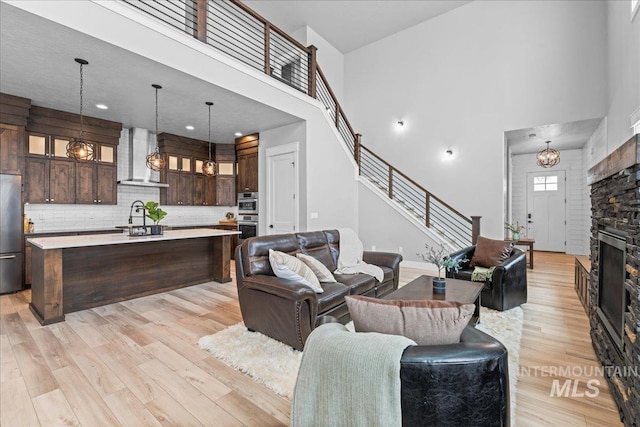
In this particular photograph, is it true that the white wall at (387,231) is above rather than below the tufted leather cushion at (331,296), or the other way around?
above

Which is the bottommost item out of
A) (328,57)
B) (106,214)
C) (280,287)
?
(280,287)

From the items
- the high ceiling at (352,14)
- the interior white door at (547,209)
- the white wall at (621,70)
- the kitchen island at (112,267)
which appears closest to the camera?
the kitchen island at (112,267)

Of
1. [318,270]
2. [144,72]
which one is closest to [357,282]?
[318,270]

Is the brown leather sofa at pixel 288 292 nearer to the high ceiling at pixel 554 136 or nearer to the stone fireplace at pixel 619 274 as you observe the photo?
the stone fireplace at pixel 619 274

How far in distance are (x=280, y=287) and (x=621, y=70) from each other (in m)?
5.52

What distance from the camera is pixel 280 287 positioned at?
2.53 meters

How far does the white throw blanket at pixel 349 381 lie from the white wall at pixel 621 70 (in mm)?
4437

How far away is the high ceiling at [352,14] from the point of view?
664 cm

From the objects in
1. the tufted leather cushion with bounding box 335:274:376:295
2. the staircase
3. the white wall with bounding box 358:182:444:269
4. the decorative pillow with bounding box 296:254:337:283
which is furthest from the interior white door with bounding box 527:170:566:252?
the decorative pillow with bounding box 296:254:337:283

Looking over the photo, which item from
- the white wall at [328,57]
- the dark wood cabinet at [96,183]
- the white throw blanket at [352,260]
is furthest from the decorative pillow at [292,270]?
the white wall at [328,57]

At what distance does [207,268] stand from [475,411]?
4.74 m

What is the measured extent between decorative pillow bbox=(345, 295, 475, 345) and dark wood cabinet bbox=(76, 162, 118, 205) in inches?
243

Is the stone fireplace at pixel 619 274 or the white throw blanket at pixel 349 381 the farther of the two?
the stone fireplace at pixel 619 274

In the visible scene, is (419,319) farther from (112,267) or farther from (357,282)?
(112,267)
